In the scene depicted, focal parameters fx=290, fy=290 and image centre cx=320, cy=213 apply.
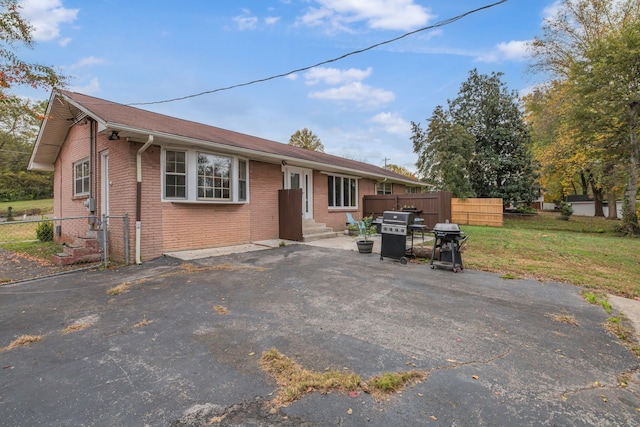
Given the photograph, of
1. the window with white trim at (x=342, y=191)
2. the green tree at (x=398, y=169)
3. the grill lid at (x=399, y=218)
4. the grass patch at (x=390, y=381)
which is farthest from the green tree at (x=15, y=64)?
the green tree at (x=398, y=169)

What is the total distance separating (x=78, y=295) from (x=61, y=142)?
31.2 ft

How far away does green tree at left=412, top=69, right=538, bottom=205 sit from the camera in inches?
821

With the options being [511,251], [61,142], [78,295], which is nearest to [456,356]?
[78,295]

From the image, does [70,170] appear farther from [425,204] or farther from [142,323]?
[425,204]

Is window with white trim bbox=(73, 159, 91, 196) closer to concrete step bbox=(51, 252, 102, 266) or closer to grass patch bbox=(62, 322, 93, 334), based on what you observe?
concrete step bbox=(51, 252, 102, 266)

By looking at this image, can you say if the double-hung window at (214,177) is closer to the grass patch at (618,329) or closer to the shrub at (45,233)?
the grass patch at (618,329)

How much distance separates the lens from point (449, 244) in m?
6.62

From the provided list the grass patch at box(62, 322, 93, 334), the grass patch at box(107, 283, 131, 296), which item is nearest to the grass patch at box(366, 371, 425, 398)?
the grass patch at box(62, 322, 93, 334)

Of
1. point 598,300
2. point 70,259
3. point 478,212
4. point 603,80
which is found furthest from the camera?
point 478,212

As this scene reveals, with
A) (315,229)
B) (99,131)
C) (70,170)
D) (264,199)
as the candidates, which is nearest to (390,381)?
(99,131)

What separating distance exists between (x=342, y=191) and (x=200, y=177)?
7.43 m

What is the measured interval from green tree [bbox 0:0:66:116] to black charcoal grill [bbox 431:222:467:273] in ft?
33.6

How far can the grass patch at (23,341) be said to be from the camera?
9.98 feet

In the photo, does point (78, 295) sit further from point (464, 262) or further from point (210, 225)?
point (464, 262)
